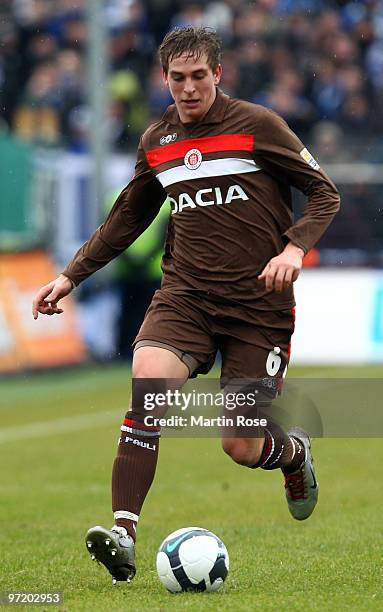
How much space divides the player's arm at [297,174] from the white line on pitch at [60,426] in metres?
5.64

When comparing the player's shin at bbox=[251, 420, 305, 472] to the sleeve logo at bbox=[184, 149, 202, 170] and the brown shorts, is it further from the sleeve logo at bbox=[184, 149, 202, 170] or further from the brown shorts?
the sleeve logo at bbox=[184, 149, 202, 170]

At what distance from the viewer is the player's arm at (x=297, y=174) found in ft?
18.7

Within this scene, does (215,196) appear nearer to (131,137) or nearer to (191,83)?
(191,83)

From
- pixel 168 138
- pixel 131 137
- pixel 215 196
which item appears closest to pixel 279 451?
pixel 215 196

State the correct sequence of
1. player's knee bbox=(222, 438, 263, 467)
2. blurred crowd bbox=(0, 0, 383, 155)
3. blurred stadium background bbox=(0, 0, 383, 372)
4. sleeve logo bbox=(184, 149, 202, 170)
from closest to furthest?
sleeve logo bbox=(184, 149, 202, 170), player's knee bbox=(222, 438, 263, 467), blurred stadium background bbox=(0, 0, 383, 372), blurred crowd bbox=(0, 0, 383, 155)

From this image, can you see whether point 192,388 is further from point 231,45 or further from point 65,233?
point 231,45

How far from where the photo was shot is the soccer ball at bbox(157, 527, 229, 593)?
209 inches

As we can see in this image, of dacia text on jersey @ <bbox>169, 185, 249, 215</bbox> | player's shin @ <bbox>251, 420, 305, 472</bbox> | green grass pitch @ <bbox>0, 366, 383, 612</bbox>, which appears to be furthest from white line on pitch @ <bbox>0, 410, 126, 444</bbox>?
dacia text on jersey @ <bbox>169, 185, 249, 215</bbox>

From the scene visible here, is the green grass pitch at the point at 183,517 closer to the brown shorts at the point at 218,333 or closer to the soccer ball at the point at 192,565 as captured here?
the soccer ball at the point at 192,565

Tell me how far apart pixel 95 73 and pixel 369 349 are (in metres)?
4.84

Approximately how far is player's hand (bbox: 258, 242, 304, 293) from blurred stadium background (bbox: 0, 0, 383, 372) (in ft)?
30.1

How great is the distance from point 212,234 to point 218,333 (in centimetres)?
44

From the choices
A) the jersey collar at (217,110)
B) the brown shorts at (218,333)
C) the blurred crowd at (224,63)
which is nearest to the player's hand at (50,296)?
the brown shorts at (218,333)

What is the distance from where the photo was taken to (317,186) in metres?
5.84
